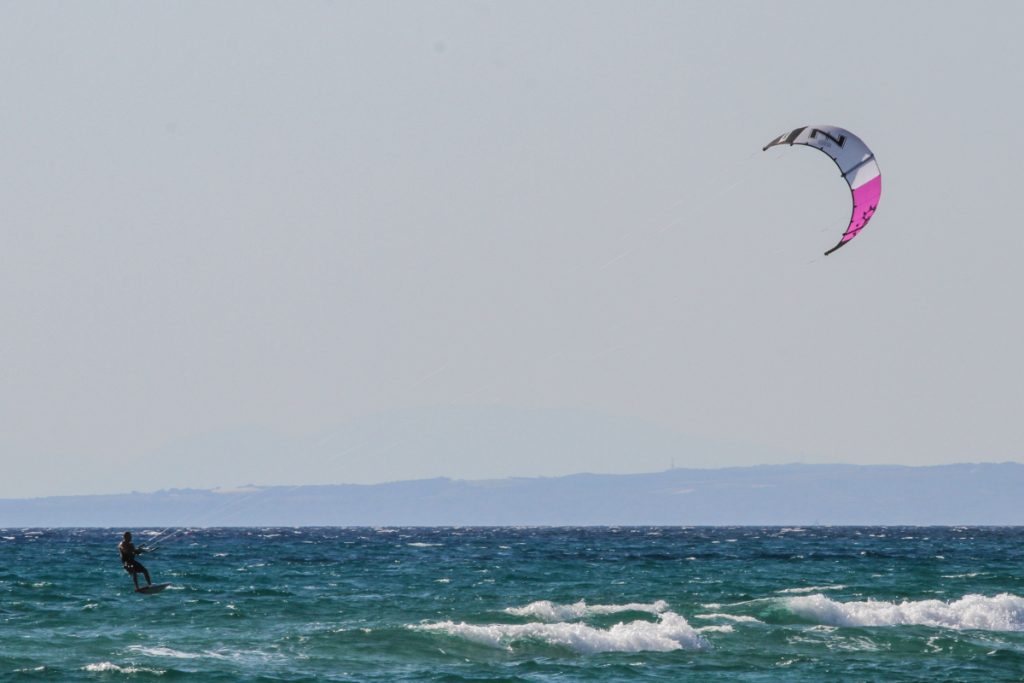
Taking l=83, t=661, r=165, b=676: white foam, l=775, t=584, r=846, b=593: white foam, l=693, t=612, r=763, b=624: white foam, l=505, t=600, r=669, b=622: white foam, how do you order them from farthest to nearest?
l=775, t=584, r=846, b=593: white foam < l=505, t=600, r=669, b=622: white foam < l=693, t=612, r=763, b=624: white foam < l=83, t=661, r=165, b=676: white foam

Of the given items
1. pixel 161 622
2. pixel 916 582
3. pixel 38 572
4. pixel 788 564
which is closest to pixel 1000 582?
pixel 916 582

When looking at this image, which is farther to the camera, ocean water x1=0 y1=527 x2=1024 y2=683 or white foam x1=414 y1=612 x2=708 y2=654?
white foam x1=414 y1=612 x2=708 y2=654

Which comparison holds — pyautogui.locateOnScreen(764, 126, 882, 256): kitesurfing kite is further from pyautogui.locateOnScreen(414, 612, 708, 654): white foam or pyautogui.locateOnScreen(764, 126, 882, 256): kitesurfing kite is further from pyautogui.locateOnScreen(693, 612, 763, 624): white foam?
pyautogui.locateOnScreen(693, 612, 763, 624): white foam

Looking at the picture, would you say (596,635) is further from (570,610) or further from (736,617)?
(736,617)

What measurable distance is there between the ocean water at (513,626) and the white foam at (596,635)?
0.21ft

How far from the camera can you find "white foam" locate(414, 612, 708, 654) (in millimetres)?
31938

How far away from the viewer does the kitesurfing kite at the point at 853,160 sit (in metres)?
28.9

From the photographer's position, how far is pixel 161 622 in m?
37.2

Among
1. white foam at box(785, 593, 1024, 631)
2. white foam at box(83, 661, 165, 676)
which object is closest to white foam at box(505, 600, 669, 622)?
white foam at box(785, 593, 1024, 631)

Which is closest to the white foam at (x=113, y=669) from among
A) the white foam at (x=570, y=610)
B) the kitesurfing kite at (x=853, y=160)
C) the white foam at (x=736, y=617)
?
the white foam at (x=570, y=610)

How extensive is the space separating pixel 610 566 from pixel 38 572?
22.9 m

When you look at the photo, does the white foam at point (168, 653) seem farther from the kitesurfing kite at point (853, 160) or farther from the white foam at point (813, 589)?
the white foam at point (813, 589)

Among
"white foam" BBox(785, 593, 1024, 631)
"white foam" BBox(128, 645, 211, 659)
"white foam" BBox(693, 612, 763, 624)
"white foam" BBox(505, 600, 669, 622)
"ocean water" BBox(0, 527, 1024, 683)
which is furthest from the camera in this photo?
"white foam" BBox(505, 600, 669, 622)

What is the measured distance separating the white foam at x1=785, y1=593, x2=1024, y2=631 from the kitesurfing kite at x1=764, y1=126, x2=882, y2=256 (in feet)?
38.8
